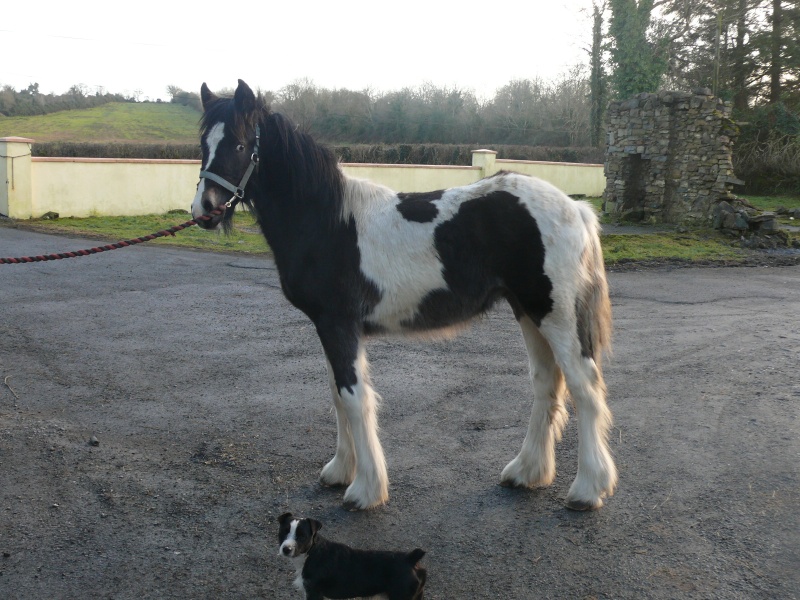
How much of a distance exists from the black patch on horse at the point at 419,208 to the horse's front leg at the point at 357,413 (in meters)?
0.76

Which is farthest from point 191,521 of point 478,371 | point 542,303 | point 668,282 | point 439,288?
point 668,282

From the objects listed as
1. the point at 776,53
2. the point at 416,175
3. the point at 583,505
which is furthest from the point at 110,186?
the point at 776,53

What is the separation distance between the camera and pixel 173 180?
2017cm

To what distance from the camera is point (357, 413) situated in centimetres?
419

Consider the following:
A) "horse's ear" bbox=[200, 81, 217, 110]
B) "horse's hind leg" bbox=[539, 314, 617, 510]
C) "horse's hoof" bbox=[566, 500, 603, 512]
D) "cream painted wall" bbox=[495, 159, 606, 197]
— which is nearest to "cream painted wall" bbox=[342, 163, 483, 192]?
"cream painted wall" bbox=[495, 159, 606, 197]

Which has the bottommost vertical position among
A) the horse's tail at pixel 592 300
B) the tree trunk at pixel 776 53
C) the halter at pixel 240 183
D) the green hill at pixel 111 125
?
the horse's tail at pixel 592 300

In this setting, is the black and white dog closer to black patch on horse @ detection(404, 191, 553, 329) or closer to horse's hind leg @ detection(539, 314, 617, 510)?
horse's hind leg @ detection(539, 314, 617, 510)

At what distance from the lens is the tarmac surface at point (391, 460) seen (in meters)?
3.49

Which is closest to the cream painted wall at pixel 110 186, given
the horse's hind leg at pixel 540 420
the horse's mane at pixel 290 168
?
the horse's mane at pixel 290 168

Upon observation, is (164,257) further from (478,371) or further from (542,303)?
(542,303)

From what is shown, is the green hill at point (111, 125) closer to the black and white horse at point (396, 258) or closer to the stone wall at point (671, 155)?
the stone wall at point (671, 155)

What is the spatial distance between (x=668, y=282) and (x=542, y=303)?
27.2ft

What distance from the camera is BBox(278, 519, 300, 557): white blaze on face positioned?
3.09 m

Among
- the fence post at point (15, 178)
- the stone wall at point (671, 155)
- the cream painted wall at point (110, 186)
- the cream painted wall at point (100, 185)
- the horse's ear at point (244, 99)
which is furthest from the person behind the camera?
the stone wall at point (671, 155)
